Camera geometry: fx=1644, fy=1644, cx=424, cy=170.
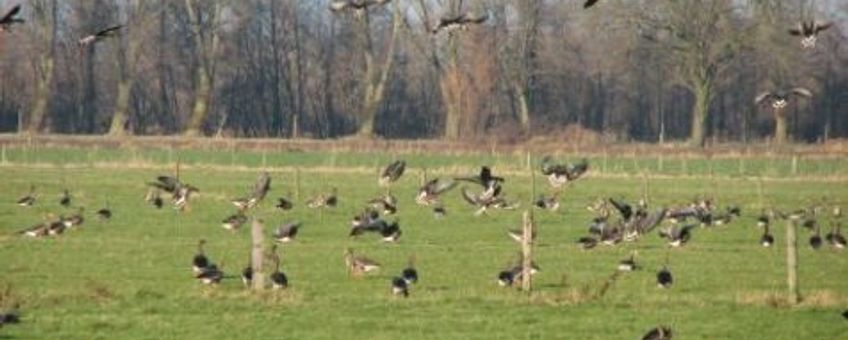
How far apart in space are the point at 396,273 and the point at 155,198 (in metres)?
18.0

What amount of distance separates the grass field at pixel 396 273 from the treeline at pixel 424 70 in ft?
101

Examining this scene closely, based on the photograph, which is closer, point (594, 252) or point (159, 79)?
point (594, 252)

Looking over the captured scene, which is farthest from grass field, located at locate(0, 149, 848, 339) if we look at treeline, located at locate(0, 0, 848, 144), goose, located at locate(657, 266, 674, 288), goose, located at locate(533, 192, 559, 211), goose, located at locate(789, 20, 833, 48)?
treeline, located at locate(0, 0, 848, 144)

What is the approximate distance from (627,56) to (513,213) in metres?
46.0

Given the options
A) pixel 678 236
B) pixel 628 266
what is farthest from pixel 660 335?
pixel 678 236

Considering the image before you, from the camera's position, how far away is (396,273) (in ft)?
89.0

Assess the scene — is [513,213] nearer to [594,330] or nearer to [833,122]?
[594,330]

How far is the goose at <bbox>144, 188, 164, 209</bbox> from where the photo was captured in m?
42.6

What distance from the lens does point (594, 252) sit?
3166cm

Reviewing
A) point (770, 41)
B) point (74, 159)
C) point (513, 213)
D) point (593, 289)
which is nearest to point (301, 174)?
point (74, 159)

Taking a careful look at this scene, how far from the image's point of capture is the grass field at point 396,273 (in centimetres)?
1991

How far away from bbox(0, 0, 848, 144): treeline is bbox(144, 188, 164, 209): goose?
35.0m

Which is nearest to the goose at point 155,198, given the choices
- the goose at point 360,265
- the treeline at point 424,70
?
the goose at point 360,265

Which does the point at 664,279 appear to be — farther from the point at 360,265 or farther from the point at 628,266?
the point at 360,265
